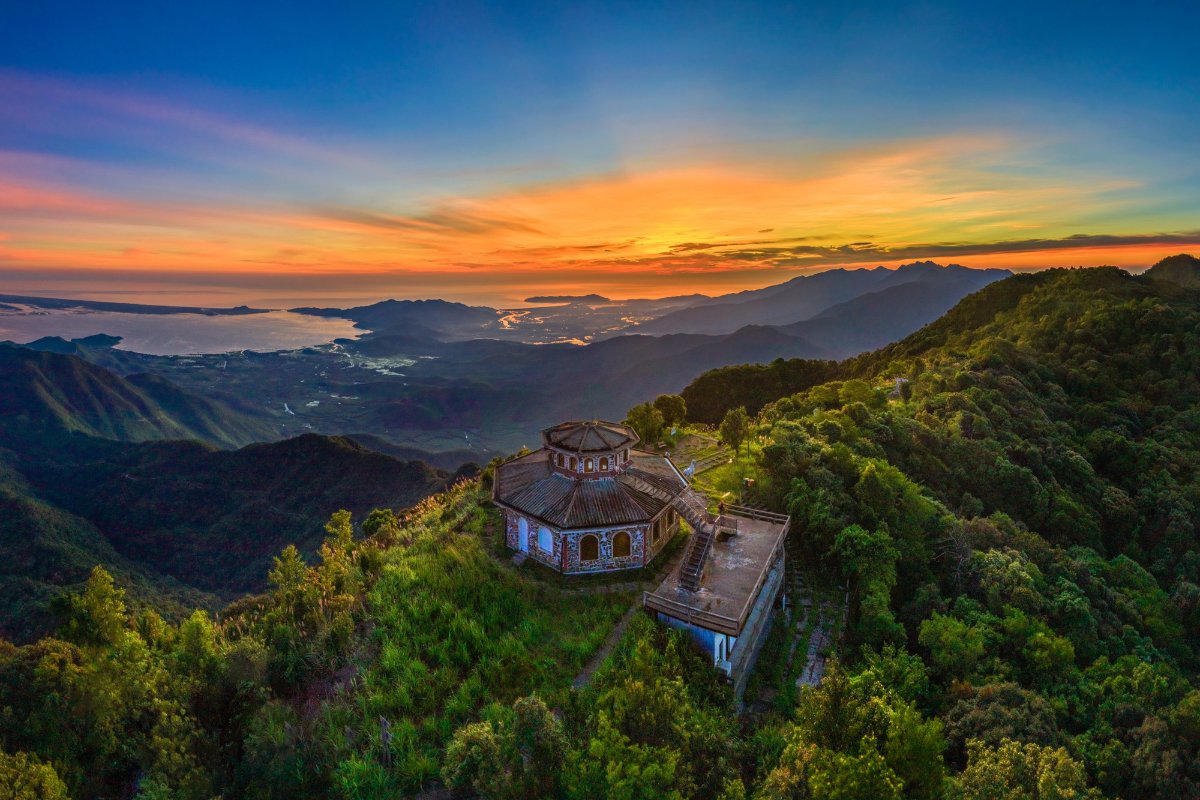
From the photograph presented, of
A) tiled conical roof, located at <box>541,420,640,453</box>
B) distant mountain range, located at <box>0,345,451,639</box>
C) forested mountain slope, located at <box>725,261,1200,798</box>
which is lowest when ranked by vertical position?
distant mountain range, located at <box>0,345,451,639</box>

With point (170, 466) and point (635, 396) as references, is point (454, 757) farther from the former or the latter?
point (635, 396)

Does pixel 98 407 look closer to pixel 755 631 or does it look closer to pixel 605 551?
pixel 605 551

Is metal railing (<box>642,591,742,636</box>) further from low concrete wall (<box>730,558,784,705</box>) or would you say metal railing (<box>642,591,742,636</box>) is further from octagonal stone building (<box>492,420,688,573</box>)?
octagonal stone building (<box>492,420,688,573</box>)

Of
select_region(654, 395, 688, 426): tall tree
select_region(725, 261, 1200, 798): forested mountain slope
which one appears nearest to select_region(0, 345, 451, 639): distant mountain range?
select_region(654, 395, 688, 426): tall tree

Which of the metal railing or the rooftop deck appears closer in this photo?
the metal railing

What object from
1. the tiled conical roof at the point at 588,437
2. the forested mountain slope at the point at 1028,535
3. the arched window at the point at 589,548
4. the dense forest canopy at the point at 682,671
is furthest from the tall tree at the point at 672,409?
the arched window at the point at 589,548

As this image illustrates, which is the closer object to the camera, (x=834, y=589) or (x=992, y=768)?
(x=992, y=768)

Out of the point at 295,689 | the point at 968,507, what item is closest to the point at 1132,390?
the point at 968,507
